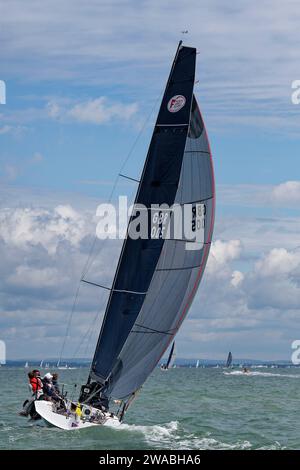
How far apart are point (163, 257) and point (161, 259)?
0.32 feet

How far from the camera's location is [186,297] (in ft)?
111

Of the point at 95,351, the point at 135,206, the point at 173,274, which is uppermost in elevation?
the point at 135,206

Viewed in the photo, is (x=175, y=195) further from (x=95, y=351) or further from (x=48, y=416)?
(x=48, y=416)

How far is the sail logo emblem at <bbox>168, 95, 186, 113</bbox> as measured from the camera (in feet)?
110

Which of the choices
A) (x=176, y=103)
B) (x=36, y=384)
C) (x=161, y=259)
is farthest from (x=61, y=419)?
(x=176, y=103)

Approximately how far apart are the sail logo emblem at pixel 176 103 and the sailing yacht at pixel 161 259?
1.3 inches

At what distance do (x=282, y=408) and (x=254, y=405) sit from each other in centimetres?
285

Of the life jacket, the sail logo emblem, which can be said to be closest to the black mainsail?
the sail logo emblem

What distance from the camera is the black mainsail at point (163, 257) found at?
33656 mm

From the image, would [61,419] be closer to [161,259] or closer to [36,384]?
[36,384]

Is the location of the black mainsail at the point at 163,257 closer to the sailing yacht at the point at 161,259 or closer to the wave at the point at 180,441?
the sailing yacht at the point at 161,259

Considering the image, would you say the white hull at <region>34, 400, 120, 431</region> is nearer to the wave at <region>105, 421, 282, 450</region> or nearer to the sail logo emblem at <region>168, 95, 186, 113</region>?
the wave at <region>105, 421, 282, 450</region>
